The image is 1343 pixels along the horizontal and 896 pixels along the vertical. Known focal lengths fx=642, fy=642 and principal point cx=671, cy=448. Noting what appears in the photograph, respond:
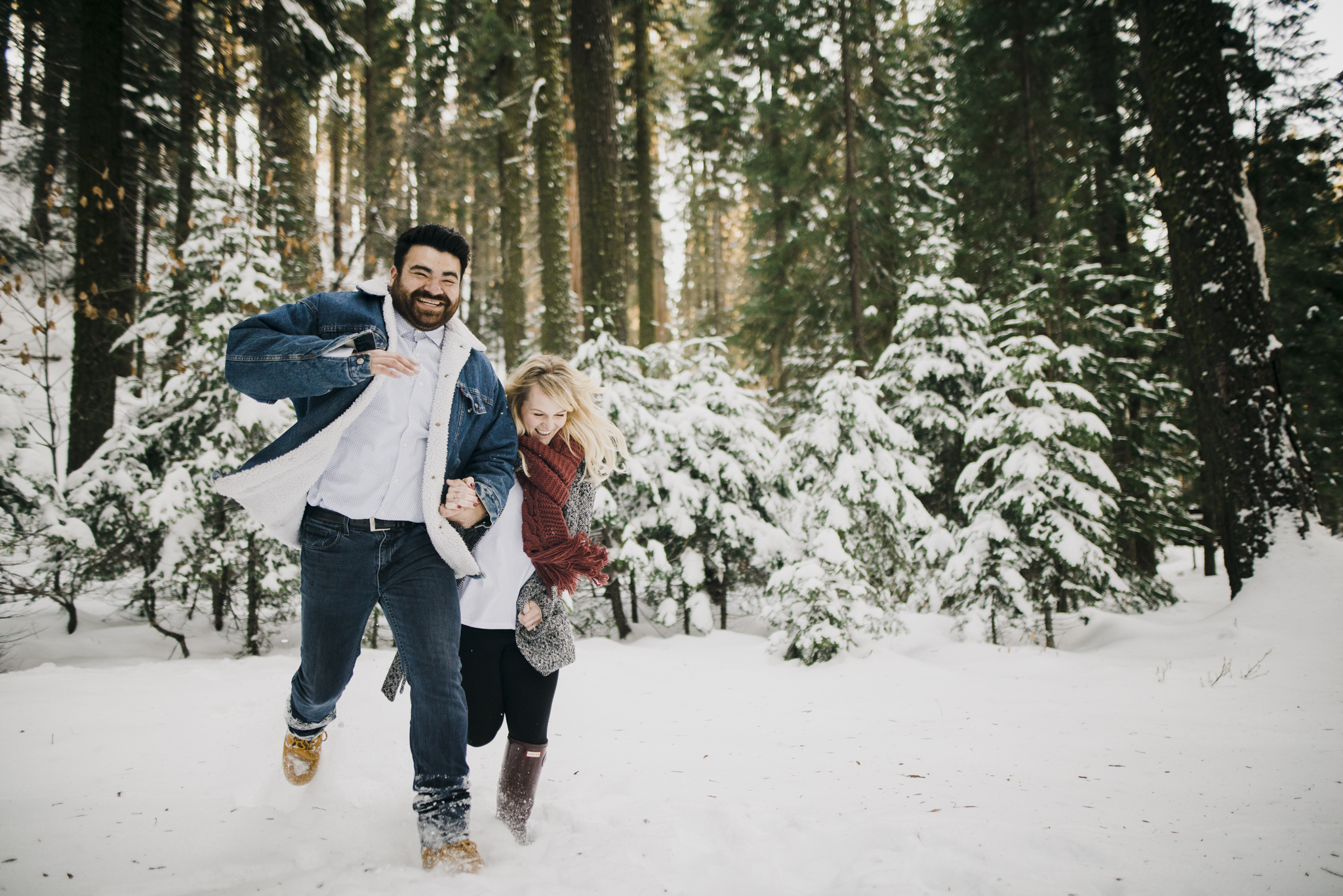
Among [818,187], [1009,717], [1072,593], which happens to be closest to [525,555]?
[1009,717]

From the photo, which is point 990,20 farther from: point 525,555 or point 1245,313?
point 525,555

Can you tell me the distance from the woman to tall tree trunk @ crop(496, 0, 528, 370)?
875 cm

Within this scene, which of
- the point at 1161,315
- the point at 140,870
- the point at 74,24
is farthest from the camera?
the point at 1161,315

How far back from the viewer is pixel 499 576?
2537mm

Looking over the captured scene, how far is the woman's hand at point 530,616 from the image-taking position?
8.07 ft

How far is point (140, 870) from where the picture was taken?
2002 mm

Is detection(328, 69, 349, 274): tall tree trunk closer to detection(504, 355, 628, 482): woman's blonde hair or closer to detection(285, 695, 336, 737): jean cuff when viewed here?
detection(504, 355, 628, 482): woman's blonde hair

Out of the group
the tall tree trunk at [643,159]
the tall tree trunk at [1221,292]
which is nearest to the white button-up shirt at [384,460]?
the tall tree trunk at [1221,292]

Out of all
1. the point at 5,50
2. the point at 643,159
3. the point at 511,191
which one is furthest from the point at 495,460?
the point at 643,159

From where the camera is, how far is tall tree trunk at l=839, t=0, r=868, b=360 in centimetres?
1090

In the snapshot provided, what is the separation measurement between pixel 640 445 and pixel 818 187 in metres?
8.35

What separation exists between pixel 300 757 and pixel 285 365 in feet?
5.14

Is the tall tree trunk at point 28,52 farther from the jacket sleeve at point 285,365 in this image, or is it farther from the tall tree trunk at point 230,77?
the jacket sleeve at point 285,365

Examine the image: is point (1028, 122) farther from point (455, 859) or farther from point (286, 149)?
point (455, 859)
